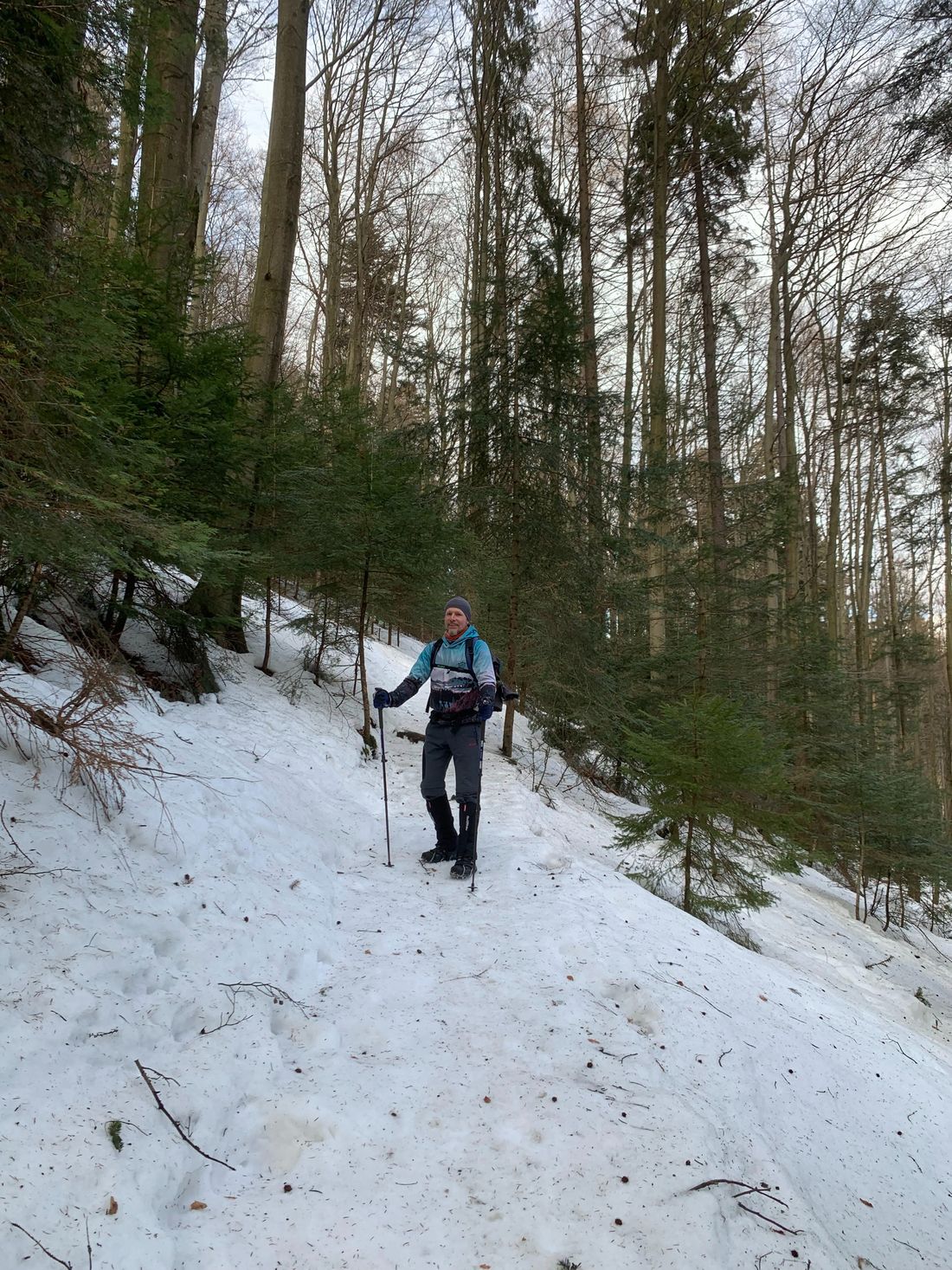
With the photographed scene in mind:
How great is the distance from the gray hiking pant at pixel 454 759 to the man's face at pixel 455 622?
2.49 ft

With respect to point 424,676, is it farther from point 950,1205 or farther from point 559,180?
point 559,180

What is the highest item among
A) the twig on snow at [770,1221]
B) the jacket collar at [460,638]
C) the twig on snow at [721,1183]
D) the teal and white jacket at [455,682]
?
the jacket collar at [460,638]

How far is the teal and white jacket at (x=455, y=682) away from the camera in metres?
5.04

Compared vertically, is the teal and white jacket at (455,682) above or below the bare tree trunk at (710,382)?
below

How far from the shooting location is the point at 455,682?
16.8 feet

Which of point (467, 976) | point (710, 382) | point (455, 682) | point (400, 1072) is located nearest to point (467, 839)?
point (455, 682)

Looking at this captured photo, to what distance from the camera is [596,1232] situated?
82.5 inches

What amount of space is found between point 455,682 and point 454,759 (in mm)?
623

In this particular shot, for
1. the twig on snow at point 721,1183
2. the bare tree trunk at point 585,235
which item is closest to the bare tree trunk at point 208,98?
the bare tree trunk at point 585,235

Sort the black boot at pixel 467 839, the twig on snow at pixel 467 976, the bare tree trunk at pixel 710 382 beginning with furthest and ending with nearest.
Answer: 1. the bare tree trunk at pixel 710 382
2. the black boot at pixel 467 839
3. the twig on snow at pixel 467 976

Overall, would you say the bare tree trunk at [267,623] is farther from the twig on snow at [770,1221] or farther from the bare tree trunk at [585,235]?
the twig on snow at [770,1221]

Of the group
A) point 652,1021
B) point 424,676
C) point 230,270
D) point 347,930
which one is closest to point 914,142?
point 424,676

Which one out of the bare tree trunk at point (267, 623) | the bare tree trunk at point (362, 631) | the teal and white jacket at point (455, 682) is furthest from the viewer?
the bare tree trunk at point (267, 623)

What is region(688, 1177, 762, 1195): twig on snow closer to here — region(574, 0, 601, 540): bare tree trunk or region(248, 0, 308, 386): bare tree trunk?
region(574, 0, 601, 540): bare tree trunk
